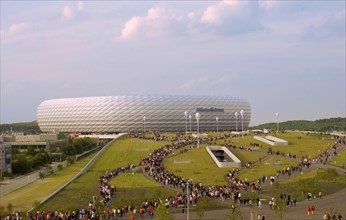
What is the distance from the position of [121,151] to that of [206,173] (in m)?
20.5

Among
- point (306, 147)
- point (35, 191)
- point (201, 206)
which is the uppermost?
point (306, 147)

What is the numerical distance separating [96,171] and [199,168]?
33.7ft

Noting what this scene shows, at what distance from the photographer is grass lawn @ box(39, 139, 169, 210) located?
3152 centimetres

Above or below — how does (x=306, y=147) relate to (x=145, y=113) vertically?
below

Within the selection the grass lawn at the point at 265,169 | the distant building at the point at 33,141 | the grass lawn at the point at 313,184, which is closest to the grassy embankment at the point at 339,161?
the grass lawn at the point at 265,169

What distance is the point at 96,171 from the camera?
47.6m

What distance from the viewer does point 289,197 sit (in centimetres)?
3047

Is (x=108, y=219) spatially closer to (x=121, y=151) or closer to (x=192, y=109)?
(x=121, y=151)

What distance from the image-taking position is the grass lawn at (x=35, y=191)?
111 feet

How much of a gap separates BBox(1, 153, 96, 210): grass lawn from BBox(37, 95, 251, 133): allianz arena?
7958cm

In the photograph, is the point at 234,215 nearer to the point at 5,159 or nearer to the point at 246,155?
the point at 246,155

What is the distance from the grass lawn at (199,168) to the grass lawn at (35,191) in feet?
33.2

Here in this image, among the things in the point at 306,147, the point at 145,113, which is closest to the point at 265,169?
the point at 306,147

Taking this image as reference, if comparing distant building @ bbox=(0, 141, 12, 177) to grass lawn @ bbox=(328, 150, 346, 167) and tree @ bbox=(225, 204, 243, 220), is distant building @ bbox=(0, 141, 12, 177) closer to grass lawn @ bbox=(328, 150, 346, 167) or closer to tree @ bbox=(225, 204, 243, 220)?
tree @ bbox=(225, 204, 243, 220)
